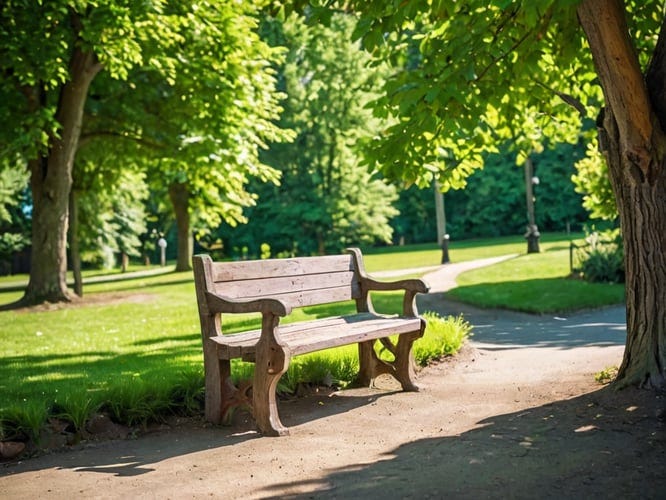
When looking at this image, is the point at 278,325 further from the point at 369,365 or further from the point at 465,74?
the point at 465,74

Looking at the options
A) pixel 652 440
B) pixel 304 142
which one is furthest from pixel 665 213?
pixel 304 142

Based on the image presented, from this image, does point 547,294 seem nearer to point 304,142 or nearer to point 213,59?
point 213,59

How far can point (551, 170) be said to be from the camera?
55469 mm

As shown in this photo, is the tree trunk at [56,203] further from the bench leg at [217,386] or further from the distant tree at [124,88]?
the bench leg at [217,386]

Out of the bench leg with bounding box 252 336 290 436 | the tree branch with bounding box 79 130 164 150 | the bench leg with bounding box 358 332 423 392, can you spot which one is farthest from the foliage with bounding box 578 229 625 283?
the bench leg with bounding box 252 336 290 436

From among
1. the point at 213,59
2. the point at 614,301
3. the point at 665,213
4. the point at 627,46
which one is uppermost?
the point at 213,59

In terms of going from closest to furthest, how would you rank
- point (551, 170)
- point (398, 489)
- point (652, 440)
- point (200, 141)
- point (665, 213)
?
point (398, 489) < point (652, 440) < point (665, 213) < point (200, 141) < point (551, 170)

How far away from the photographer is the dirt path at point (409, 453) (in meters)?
4.25

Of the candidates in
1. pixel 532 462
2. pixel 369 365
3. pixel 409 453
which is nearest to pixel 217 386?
pixel 409 453

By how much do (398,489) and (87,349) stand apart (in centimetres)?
731

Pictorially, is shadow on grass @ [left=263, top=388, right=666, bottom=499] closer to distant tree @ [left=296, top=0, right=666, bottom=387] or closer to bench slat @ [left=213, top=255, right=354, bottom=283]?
distant tree @ [left=296, top=0, right=666, bottom=387]

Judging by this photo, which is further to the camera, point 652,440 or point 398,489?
point 652,440

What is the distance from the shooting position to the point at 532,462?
4.62 m

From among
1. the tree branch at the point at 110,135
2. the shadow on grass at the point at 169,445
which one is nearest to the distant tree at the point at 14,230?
the tree branch at the point at 110,135
